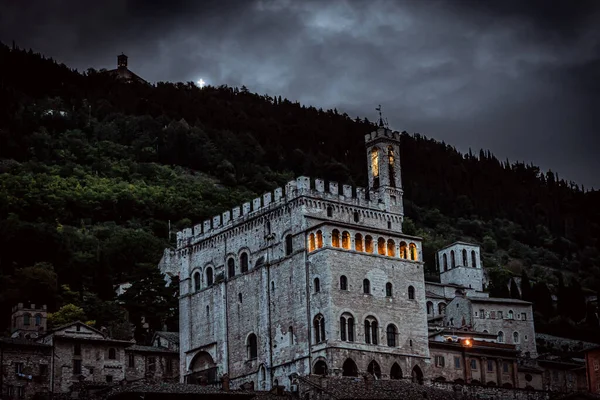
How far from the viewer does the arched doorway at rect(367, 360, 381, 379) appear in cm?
6531

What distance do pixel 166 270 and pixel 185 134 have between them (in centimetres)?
6864

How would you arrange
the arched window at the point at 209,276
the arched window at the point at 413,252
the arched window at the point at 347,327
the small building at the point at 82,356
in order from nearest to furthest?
the arched window at the point at 347,327, the small building at the point at 82,356, the arched window at the point at 413,252, the arched window at the point at 209,276

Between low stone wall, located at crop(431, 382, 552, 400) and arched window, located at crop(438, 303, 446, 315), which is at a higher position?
arched window, located at crop(438, 303, 446, 315)

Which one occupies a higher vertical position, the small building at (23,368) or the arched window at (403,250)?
the arched window at (403,250)

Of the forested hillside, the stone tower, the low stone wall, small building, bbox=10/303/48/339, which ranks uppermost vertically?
the forested hillside

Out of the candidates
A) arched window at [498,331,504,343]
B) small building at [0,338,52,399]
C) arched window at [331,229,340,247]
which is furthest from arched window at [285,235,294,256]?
arched window at [498,331,504,343]

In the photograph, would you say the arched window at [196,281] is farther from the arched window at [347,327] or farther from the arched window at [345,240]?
the arched window at [347,327]

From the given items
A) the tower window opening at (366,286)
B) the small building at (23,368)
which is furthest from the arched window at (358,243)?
the small building at (23,368)

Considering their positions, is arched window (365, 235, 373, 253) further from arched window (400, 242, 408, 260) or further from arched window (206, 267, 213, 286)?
arched window (206, 267, 213, 286)

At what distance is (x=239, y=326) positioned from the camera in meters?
72.8

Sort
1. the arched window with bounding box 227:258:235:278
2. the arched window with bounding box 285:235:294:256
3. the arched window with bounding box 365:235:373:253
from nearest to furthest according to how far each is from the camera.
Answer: the arched window with bounding box 365:235:373:253, the arched window with bounding box 285:235:294:256, the arched window with bounding box 227:258:235:278

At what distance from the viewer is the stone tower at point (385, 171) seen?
73.9 m

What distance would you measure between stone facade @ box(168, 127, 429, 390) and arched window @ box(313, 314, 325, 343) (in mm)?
105

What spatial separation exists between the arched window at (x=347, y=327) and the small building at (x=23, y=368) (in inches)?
744
